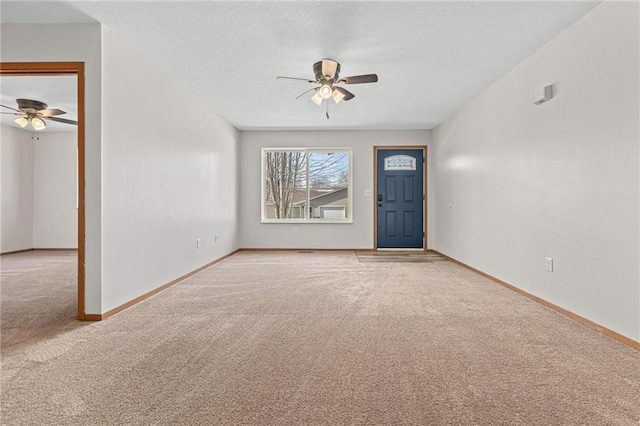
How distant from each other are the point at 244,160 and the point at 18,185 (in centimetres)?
456

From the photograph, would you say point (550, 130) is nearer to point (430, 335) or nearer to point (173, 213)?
point (430, 335)

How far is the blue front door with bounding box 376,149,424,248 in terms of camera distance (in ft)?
23.8

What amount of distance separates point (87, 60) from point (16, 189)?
597 centimetres

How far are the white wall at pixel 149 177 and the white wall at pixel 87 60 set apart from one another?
0.06 m

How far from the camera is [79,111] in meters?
2.82

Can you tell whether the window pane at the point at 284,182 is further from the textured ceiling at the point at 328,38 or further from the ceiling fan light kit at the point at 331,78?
the ceiling fan light kit at the point at 331,78

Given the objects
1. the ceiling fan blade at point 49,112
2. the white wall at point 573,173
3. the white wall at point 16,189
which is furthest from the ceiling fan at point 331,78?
the white wall at point 16,189

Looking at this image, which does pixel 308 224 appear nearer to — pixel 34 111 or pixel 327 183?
pixel 327 183

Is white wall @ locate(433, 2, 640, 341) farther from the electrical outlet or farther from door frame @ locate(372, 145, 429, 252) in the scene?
door frame @ locate(372, 145, 429, 252)

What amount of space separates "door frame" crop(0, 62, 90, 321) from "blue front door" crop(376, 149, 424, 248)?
541 cm

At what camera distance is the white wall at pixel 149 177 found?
116 inches

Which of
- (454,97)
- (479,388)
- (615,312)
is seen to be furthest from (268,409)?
(454,97)

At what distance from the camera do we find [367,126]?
6.82m

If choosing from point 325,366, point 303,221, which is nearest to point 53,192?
point 303,221
